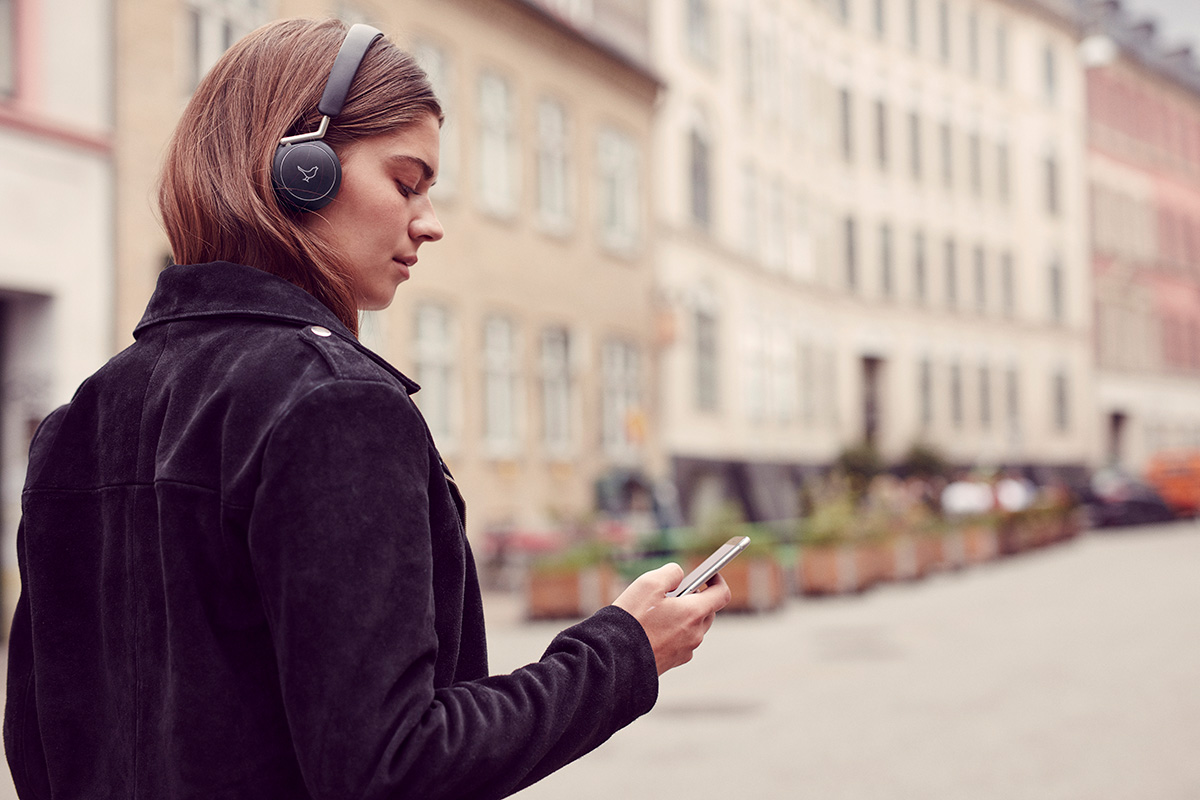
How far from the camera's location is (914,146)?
4150 cm

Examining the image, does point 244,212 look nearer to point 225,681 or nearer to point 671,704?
point 225,681

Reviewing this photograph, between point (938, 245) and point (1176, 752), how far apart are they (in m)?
35.9

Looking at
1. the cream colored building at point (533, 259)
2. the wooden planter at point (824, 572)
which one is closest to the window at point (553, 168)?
the cream colored building at point (533, 259)

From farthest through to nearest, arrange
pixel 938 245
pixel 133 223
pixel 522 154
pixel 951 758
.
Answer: pixel 938 245 < pixel 522 154 < pixel 133 223 < pixel 951 758

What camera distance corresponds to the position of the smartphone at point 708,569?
5.93ft

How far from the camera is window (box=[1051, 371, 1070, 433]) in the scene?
4612 centimetres

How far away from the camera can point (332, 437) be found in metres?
1.47

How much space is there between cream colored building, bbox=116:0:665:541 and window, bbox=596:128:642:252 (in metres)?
0.04

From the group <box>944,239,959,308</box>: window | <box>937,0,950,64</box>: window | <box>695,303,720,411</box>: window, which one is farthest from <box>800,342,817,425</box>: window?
<box>937,0,950,64</box>: window

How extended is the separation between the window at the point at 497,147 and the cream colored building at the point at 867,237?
491cm

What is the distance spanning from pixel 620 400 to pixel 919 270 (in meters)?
18.8

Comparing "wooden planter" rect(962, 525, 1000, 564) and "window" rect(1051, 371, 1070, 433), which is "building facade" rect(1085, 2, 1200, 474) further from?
"wooden planter" rect(962, 525, 1000, 564)

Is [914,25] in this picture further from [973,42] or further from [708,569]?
[708,569]

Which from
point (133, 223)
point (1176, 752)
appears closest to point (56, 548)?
point (1176, 752)
